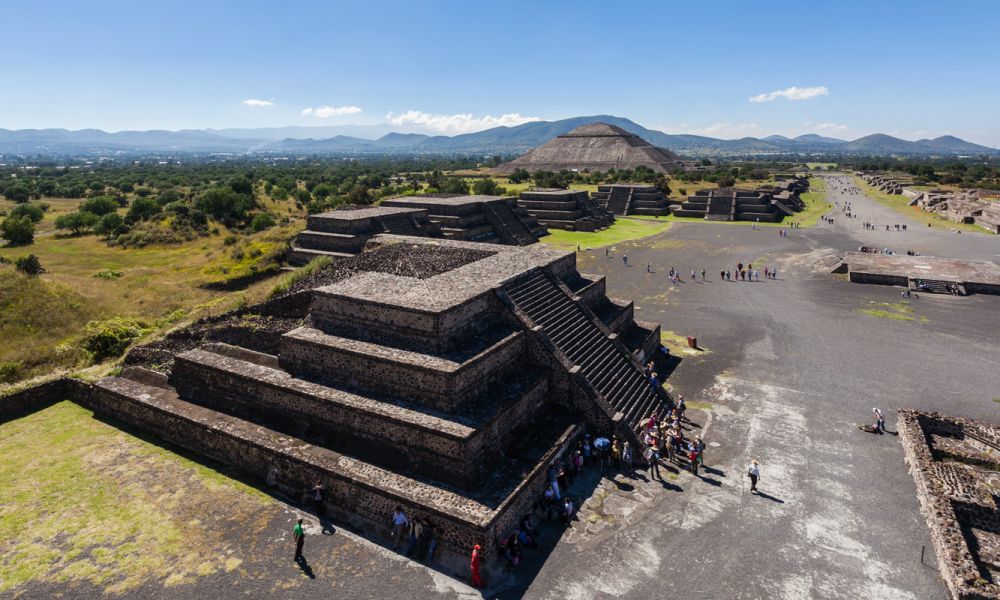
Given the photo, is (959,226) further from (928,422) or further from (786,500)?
(786,500)

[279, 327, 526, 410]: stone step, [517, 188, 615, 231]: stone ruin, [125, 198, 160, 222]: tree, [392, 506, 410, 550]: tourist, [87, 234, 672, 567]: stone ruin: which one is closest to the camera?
[392, 506, 410, 550]: tourist

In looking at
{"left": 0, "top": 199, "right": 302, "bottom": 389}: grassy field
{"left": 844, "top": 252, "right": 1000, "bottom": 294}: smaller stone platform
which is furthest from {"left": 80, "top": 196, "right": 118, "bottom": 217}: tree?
{"left": 844, "top": 252, "right": 1000, "bottom": 294}: smaller stone platform

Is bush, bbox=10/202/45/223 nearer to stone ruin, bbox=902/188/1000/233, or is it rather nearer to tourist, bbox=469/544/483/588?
tourist, bbox=469/544/483/588

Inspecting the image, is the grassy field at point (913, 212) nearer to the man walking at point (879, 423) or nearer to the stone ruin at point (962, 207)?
the stone ruin at point (962, 207)

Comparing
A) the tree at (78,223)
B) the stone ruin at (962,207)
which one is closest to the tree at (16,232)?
the tree at (78,223)

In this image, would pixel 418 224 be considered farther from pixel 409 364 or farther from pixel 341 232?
pixel 409 364

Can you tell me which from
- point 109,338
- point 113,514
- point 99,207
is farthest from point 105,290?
point 99,207
